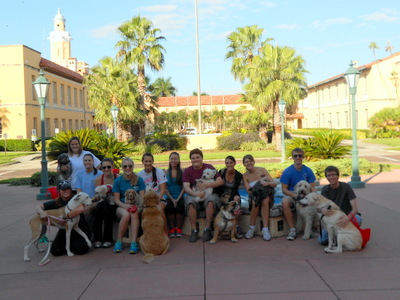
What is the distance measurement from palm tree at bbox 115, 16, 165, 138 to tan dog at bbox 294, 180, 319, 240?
2699 centimetres

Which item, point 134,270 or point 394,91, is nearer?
point 134,270

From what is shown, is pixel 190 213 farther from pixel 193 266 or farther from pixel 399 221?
pixel 399 221

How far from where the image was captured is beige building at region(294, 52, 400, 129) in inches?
1781

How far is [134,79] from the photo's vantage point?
3148cm

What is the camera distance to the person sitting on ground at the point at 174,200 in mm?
6625

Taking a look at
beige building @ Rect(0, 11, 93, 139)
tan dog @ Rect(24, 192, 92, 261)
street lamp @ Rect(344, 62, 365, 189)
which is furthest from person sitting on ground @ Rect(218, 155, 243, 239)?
beige building @ Rect(0, 11, 93, 139)

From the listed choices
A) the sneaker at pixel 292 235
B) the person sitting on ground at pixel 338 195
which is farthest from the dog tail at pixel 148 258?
the person sitting on ground at pixel 338 195

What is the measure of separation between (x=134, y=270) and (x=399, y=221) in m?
4.61

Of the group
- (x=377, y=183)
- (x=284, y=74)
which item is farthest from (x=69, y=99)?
(x=377, y=183)

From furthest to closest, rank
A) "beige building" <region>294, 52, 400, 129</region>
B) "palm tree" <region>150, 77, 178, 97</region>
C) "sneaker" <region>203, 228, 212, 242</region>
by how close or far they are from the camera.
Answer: "palm tree" <region>150, 77, 178, 97</region>, "beige building" <region>294, 52, 400, 129</region>, "sneaker" <region>203, 228, 212, 242</region>

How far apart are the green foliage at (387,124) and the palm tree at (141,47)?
2139 cm

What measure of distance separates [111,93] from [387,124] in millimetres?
25581

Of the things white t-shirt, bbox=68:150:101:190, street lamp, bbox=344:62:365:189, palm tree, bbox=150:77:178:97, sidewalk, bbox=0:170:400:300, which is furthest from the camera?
palm tree, bbox=150:77:178:97

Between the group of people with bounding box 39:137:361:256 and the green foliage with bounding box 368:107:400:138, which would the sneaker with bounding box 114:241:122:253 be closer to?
the group of people with bounding box 39:137:361:256
